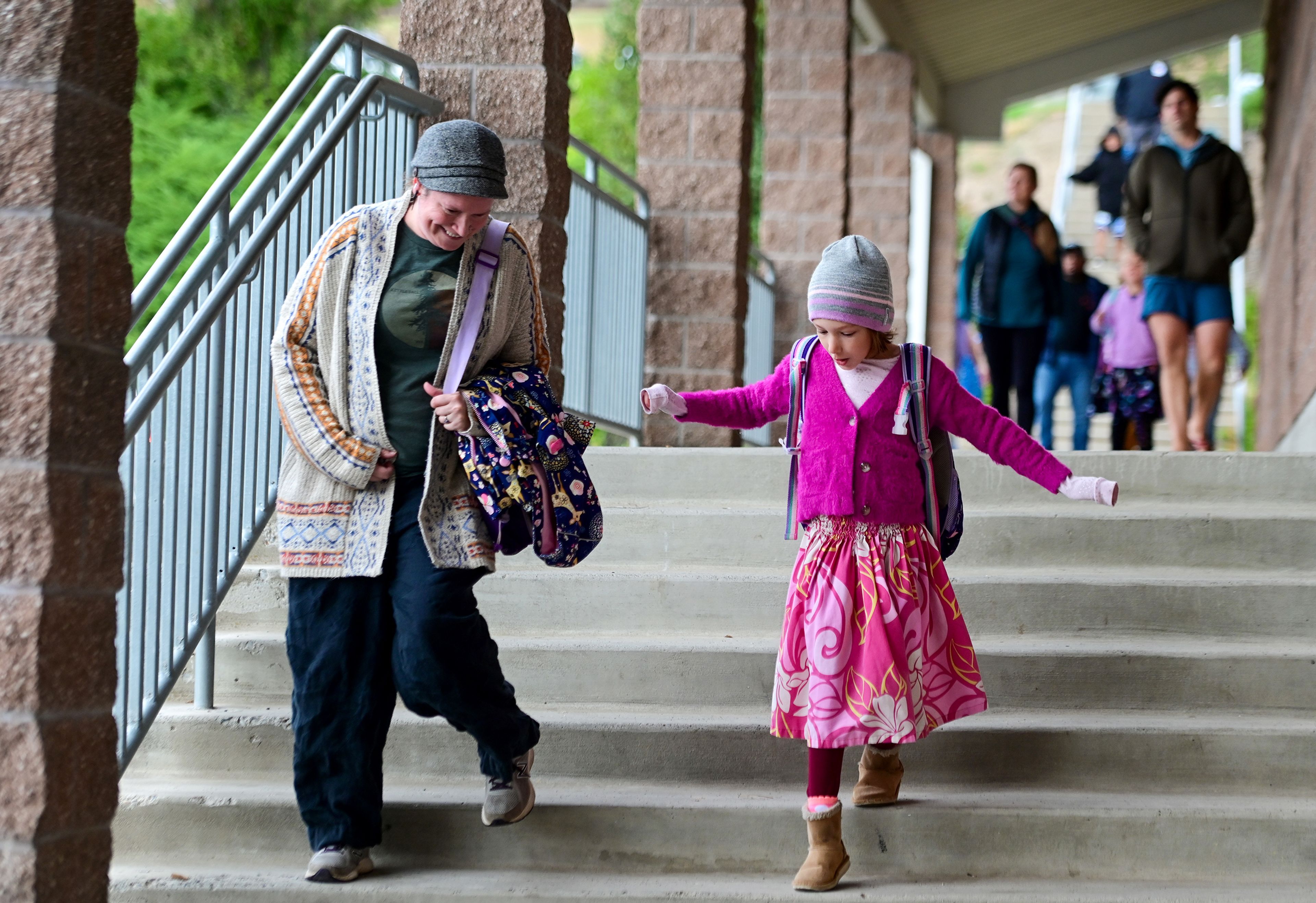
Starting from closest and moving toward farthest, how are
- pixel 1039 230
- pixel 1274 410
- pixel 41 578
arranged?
pixel 41 578, pixel 1039 230, pixel 1274 410

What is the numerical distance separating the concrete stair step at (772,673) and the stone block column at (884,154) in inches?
320

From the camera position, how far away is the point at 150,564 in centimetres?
404

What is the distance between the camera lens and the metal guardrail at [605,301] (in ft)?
22.7

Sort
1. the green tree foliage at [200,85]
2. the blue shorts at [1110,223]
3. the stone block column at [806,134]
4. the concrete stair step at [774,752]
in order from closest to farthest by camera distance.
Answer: the concrete stair step at [774,752] < the stone block column at [806,134] < the blue shorts at [1110,223] < the green tree foliage at [200,85]

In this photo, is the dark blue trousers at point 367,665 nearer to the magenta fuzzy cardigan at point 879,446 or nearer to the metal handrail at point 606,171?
the magenta fuzzy cardigan at point 879,446

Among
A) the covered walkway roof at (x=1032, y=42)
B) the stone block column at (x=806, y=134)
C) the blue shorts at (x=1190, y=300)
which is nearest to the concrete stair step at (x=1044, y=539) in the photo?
the blue shorts at (x=1190, y=300)

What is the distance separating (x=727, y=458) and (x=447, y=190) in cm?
219

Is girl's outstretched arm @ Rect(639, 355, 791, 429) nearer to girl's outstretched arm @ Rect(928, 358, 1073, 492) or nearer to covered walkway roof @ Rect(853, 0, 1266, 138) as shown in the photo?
girl's outstretched arm @ Rect(928, 358, 1073, 492)

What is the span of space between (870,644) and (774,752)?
63cm

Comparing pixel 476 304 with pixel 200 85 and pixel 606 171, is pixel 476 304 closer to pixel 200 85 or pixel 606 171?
pixel 606 171

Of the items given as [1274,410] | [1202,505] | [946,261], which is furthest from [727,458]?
[946,261]

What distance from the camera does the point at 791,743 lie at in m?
4.21

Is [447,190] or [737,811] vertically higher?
[447,190]

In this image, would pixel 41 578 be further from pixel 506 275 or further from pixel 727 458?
pixel 727 458
